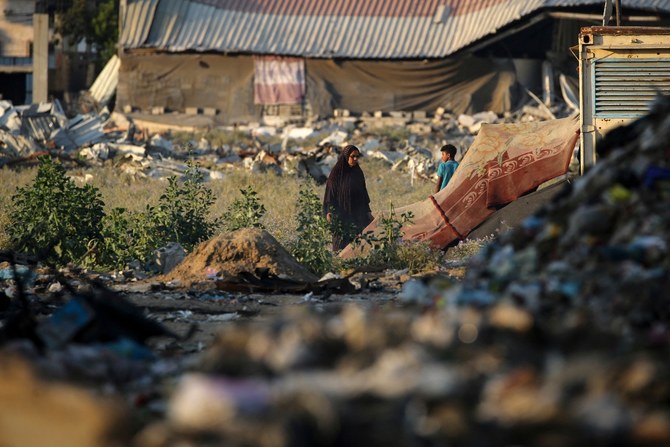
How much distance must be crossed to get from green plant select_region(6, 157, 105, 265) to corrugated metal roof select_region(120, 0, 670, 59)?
1623 centimetres

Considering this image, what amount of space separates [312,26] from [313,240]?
1752 cm

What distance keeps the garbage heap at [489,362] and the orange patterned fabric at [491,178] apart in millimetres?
6522

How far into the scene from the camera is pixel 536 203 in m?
11.9

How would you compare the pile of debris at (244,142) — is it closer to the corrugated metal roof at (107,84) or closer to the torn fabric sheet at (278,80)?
the torn fabric sheet at (278,80)

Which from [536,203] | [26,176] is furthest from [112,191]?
[536,203]

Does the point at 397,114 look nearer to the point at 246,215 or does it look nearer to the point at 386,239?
the point at 246,215

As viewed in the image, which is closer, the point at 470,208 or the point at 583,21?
the point at 470,208

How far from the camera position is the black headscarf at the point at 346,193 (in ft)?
41.6

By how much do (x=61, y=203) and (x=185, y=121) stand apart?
16.7 m

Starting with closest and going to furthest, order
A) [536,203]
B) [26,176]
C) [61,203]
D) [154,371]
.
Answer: [154,371] < [61,203] < [536,203] < [26,176]

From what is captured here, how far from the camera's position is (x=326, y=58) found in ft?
90.4

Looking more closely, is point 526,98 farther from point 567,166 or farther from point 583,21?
point 567,166

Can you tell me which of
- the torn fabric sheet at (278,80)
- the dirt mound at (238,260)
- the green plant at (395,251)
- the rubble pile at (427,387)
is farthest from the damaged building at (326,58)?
the rubble pile at (427,387)

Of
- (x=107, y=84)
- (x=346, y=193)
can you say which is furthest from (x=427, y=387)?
(x=107, y=84)
